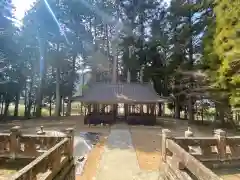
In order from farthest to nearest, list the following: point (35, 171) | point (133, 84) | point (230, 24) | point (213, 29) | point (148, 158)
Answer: point (133, 84) < point (213, 29) < point (230, 24) < point (148, 158) < point (35, 171)

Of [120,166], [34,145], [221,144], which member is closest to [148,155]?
[120,166]

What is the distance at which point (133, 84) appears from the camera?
21.6 metres

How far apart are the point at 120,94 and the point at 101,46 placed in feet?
29.2

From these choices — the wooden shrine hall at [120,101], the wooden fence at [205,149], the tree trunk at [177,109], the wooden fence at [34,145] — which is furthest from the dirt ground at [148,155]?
the tree trunk at [177,109]

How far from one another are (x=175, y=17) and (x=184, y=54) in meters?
3.52

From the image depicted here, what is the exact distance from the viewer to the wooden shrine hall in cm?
1889

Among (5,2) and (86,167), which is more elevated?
(5,2)

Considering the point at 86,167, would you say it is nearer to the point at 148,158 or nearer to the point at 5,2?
the point at 148,158

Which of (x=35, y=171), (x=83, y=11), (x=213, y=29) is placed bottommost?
(x=35, y=171)

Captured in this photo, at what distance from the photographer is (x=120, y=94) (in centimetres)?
2019

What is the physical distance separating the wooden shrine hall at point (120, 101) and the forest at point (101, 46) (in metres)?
2.43

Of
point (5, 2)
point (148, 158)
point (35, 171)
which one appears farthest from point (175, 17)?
point (35, 171)

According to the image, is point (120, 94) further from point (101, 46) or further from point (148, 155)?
point (148, 155)

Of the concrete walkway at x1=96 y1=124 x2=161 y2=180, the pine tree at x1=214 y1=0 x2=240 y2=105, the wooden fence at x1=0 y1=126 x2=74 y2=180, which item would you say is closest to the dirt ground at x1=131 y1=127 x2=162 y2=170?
the concrete walkway at x1=96 y1=124 x2=161 y2=180
